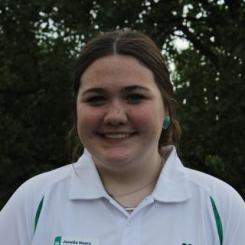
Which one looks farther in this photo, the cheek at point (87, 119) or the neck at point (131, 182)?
the neck at point (131, 182)

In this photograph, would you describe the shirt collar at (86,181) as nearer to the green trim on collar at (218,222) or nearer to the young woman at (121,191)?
the young woman at (121,191)

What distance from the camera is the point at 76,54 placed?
8.15 meters

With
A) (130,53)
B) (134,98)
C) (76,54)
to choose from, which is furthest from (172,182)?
(76,54)

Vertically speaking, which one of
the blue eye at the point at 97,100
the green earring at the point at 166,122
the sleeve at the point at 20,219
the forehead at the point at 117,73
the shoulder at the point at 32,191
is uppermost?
the forehead at the point at 117,73

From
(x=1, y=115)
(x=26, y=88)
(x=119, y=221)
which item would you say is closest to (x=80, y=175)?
(x=119, y=221)

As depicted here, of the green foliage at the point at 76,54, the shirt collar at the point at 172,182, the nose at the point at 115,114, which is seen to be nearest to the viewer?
the nose at the point at 115,114

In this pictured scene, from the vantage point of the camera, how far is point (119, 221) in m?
2.14

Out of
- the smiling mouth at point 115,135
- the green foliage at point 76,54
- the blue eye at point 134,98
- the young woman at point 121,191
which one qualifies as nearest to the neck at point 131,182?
the young woman at point 121,191

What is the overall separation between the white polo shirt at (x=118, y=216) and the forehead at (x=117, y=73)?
1.27ft

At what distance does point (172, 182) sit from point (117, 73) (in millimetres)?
469

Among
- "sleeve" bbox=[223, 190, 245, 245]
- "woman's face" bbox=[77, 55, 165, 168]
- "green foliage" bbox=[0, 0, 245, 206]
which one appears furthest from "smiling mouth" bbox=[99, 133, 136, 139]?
"green foliage" bbox=[0, 0, 245, 206]

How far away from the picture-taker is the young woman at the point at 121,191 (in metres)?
2.09

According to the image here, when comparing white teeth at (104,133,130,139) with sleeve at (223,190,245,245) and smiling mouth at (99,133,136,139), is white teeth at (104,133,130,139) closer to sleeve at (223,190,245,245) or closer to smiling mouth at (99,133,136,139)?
smiling mouth at (99,133,136,139)

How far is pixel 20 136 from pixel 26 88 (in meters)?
0.97
